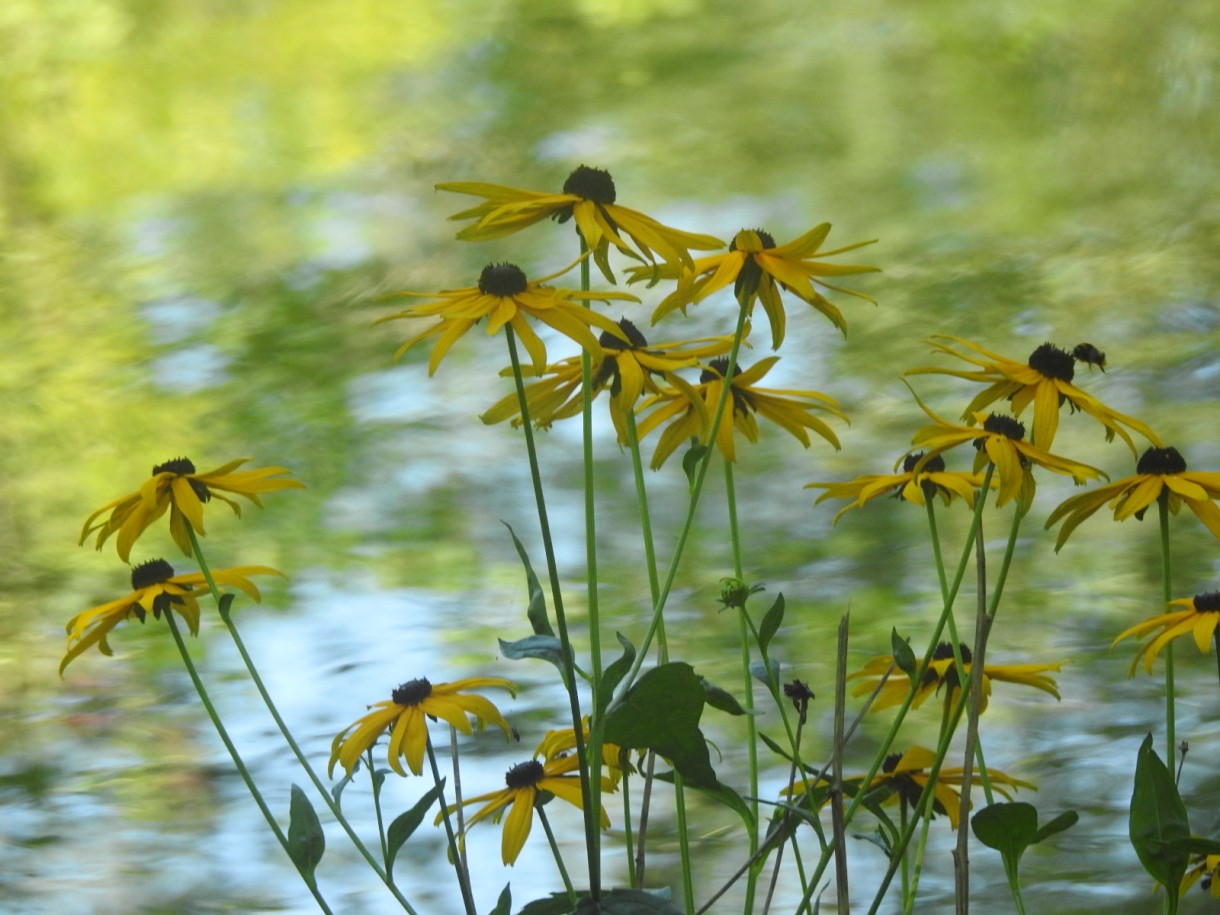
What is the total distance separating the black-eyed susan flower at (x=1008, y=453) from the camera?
14.3 inches

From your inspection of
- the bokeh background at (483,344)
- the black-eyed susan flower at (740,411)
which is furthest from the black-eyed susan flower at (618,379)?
the bokeh background at (483,344)

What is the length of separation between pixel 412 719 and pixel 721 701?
0.12 metres

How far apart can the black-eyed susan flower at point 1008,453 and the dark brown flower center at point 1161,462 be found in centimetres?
8

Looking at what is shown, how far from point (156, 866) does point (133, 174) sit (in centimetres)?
62

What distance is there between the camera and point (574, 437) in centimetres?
100

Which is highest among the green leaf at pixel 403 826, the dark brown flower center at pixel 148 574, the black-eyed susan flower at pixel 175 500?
the black-eyed susan flower at pixel 175 500

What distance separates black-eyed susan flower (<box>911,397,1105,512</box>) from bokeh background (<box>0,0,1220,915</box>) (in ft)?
1.56

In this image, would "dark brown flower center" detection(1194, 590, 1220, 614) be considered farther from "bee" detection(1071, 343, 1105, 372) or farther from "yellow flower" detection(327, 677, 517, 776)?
"yellow flower" detection(327, 677, 517, 776)

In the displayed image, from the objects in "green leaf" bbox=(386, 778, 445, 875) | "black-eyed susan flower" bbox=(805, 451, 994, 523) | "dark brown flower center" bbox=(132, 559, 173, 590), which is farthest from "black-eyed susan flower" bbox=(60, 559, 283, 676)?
"black-eyed susan flower" bbox=(805, 451, 994, 523)

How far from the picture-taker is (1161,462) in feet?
1.47

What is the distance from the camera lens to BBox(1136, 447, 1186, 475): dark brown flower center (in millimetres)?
443

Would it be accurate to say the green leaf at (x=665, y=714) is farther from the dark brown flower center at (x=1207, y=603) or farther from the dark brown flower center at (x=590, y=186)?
the dark brown flower center at (x=1207, y=603)

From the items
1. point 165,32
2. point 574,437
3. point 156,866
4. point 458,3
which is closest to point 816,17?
point 458,3

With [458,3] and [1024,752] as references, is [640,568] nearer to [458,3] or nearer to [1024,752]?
[1024,752]
